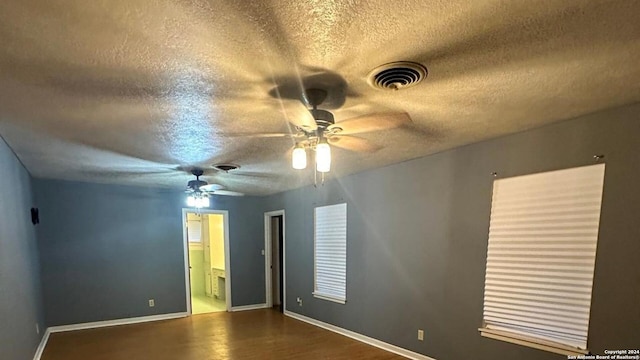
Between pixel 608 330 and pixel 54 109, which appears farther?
pixel 608 330

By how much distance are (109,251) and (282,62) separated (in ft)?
18.5

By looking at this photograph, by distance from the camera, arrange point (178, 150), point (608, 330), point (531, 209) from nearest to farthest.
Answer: point (608, 330), point (531, 209), point (178, 150)

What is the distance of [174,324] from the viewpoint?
5758 millimetres

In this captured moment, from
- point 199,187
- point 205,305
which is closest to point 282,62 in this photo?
point 199,187

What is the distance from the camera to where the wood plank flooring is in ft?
13.9

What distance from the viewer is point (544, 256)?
111 inches

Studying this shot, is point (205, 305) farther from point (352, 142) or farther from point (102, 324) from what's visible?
point (352, 142)

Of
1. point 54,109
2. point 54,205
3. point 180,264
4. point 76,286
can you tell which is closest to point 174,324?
point 180,264

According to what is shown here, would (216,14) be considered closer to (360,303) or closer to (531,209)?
(531,209)

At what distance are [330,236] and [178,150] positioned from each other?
286 cm

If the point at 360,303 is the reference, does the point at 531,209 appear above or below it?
above

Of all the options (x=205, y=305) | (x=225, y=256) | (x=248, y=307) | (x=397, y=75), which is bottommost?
(x=205, y=305)

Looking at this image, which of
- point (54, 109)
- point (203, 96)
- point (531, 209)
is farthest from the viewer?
point (531, 209)

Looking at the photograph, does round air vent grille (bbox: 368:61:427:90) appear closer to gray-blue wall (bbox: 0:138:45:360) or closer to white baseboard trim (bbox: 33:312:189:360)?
gray-blue wall (bbox: 0:138:45:360)
